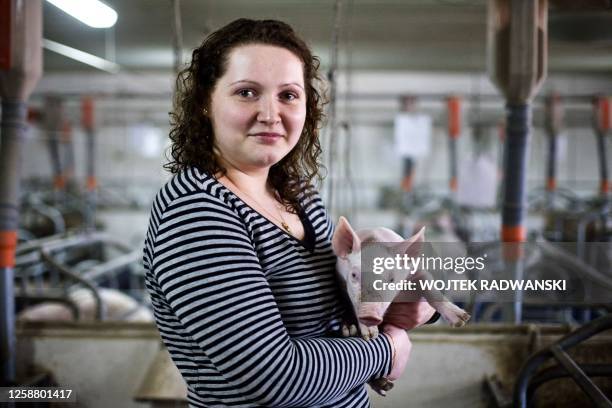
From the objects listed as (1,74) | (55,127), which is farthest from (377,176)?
(1,74)

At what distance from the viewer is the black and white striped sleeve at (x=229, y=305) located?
65 cm

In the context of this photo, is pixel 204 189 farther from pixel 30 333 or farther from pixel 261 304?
pixel 30 333

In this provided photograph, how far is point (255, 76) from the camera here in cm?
72

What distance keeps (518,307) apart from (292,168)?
1.29 meters

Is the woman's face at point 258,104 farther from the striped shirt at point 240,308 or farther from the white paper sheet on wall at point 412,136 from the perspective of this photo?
the white paper sheet on wall at point 412,136

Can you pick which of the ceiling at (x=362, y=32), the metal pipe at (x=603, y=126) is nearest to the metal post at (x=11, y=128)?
the ceiling at (x=362, y=32)

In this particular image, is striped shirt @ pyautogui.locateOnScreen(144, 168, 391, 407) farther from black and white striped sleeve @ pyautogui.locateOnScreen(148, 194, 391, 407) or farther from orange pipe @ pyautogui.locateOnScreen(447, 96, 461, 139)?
orange pipe @ pyautogui.locateOnScreen(447, 96, 461, 139)

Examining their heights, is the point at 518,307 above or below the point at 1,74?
below

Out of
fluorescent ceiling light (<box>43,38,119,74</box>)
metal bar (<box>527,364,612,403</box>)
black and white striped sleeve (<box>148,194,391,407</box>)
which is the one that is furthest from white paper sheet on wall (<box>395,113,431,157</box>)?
black and white striped sleeve (<box>148,194,391,407</box>)

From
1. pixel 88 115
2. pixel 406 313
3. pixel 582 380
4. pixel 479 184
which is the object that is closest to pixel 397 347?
pixel 406 313

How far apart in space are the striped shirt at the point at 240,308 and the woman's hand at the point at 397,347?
0.6 inches

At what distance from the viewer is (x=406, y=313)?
2.75 feet

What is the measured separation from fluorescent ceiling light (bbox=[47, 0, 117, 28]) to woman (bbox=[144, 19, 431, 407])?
1.74 ft

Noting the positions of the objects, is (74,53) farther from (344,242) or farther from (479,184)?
(344,242)
